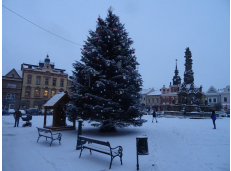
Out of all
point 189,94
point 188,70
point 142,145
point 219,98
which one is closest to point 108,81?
point 142,145

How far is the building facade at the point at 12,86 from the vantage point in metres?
42.8

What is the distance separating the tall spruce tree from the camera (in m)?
10.9

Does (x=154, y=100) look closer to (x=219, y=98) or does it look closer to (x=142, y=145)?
(x=219, y=98)

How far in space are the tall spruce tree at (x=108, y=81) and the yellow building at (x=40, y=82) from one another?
121 ft

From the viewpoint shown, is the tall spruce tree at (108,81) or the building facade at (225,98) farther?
the building facade at (225,98)

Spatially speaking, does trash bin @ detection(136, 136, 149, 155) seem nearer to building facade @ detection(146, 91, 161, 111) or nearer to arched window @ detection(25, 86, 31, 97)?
arched window @ detection(25, 86, 31, 97)

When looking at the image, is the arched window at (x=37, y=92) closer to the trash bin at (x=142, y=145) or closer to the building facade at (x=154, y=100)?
the building facade at (x=154, y=100)

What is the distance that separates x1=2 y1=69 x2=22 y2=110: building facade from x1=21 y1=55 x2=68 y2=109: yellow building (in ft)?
3.87

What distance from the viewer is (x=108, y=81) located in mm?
10953

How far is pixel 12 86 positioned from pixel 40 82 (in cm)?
704

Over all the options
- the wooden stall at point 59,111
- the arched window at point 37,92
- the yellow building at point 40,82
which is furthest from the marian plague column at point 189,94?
the arched window at point 37,92

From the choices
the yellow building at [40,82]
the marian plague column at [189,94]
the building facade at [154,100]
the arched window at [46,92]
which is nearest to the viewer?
the marian plague column at [189,94]

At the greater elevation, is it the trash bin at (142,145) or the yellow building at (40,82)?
the yellow building at (40,82)

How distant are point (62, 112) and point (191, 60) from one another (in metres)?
28.4
